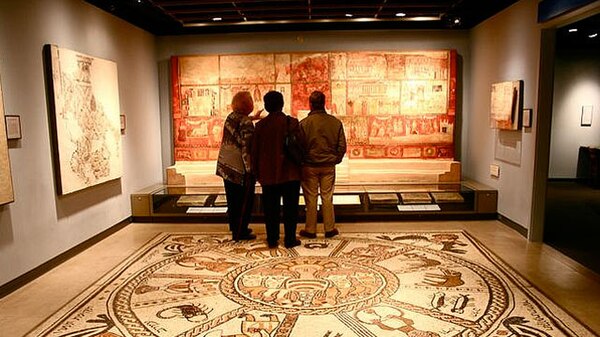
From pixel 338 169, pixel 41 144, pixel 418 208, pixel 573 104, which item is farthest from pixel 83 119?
pixel 573 104

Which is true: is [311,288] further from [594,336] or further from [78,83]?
[78,83]

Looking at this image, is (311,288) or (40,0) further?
(40,0)

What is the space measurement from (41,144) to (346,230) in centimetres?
340

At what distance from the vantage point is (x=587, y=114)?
884 cm

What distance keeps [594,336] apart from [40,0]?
515 centimetres

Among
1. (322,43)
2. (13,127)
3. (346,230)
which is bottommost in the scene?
(346,230)

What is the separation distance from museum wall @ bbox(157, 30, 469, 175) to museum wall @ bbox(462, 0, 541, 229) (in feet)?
0.57

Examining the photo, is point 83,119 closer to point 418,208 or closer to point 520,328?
point 418,208

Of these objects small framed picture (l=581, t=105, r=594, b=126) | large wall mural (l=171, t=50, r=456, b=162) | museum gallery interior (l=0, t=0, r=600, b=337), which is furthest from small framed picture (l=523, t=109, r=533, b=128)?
small framed picture (l=581, t=105, r=594, b=126)

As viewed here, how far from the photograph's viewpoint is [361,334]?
2.85m

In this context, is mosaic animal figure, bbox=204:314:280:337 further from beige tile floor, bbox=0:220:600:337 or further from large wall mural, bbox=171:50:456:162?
large wall mural, bbox=171:50:456:162

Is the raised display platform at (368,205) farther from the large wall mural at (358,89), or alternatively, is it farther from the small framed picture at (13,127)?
the small framed picture at (13,127)

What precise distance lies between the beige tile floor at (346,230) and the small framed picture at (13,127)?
1267 mm

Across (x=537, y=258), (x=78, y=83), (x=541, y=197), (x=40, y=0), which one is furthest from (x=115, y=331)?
(x=541, y=197)
